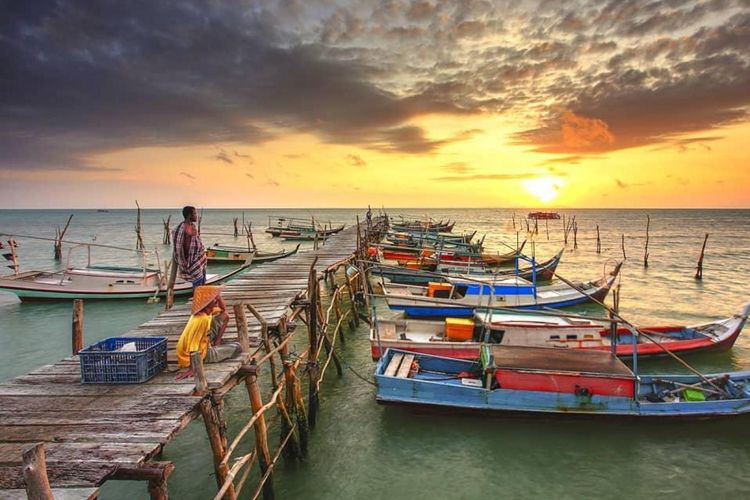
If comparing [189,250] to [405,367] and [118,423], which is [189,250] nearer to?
[118,423]

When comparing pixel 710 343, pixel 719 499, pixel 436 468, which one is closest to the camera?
pixel 719 499

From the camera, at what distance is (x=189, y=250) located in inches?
316

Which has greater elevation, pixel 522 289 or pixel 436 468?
pixel 522 289

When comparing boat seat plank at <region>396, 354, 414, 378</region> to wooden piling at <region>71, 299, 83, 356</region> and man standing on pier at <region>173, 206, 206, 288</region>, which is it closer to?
man standing on pier at <region>173, 206, 206, 288</region>

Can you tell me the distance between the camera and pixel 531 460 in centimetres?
856

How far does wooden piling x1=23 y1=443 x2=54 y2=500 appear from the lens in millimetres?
2830

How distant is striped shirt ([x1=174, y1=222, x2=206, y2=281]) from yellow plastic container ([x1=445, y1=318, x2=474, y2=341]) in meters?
7.68

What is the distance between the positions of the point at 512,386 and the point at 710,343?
27.8ft

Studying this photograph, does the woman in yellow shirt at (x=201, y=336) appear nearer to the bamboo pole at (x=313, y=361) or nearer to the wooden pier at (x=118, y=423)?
the wooden pier at (x=118, y=423)

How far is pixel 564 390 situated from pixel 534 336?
12.7 feet

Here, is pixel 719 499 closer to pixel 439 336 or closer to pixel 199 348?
pixel 439 336

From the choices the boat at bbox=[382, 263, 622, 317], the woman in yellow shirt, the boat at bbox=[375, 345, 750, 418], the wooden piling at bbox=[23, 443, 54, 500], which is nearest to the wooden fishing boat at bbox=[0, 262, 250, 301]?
the boat at bbox=[382, 263, 622, 317]

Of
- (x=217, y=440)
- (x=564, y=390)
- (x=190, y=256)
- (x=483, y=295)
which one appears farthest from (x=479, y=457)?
(x=483, y=295)

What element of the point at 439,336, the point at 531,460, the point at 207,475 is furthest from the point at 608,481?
the point at 207,475
